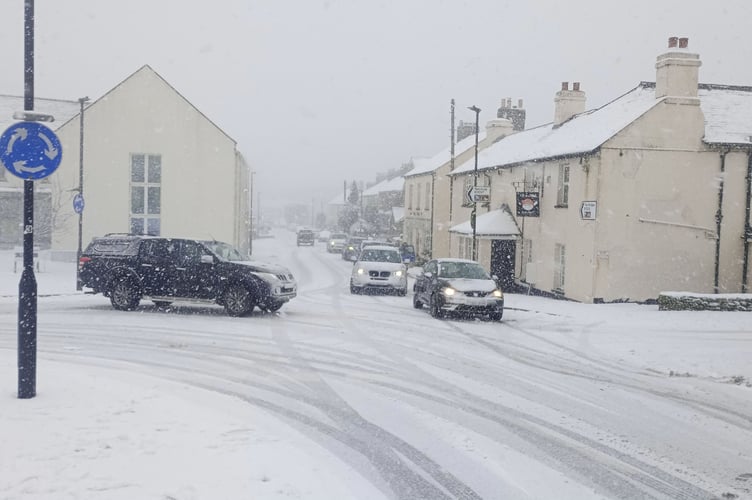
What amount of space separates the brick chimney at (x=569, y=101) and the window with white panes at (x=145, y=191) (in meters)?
21.2

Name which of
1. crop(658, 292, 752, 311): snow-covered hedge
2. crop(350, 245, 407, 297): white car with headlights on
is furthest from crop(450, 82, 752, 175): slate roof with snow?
crop(350, 245, 407, 297): white car with headlights on

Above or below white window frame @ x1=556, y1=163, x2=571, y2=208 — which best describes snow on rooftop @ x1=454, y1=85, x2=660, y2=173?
above

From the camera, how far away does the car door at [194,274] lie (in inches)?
622

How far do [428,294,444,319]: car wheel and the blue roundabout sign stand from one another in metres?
11.3

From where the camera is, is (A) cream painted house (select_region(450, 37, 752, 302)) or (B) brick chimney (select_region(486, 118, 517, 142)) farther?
(B) brick chimney (select_region(486, 118, 517, 142))

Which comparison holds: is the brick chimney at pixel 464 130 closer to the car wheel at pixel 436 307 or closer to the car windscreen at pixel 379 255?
the car windscreen at pixel 379 255

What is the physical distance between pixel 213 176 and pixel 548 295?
20280 millimetres

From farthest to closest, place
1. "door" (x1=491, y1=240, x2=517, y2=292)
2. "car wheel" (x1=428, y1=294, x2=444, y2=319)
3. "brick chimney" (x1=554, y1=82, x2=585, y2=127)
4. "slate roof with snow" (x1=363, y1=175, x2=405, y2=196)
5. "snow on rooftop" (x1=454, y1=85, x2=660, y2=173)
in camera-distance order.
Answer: "slate roof with snow" (x1=363, y1=175, x2=405, y2=196), "brick chimney" (x1=554, y1=82, x2=585, y2=127), "door" (x1=491, y1=240, x2=517, y2=292), "snow on rooftop" (x1=454, y1=85, x2=660, y2=173), "car wheel" (x1=428, y1=294, x2=444, y2=319)

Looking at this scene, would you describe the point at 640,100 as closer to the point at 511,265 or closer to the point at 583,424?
the point at 511,265

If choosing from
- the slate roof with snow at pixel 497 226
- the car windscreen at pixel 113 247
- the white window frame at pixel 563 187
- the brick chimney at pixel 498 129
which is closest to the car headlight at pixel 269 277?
the car windscreen at pixel 113 247

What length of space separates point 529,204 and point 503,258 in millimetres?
4867

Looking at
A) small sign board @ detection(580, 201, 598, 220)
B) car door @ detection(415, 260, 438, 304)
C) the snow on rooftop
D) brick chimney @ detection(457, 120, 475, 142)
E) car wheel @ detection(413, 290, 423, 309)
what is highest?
brick chimney @ detection(457, 120, 475, 142)

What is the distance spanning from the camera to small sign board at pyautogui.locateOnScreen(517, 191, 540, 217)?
25750 mm

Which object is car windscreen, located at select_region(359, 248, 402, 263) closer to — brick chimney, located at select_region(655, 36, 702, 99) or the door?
the door
